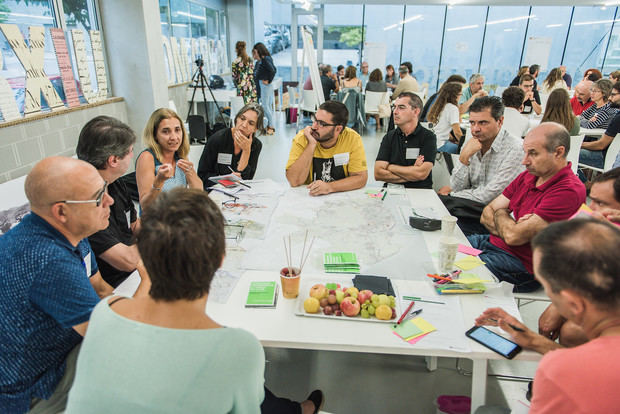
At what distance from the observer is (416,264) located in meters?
1.74

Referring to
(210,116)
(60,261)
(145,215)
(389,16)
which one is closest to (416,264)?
(145,215)

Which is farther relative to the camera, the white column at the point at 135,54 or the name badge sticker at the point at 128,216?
the white column at the point at 135,54

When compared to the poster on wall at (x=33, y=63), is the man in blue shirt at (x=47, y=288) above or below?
below

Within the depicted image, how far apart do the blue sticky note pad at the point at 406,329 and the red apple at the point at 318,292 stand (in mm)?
272

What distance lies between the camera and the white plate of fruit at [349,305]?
1374mm

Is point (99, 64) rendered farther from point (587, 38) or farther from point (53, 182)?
point (587, 38)

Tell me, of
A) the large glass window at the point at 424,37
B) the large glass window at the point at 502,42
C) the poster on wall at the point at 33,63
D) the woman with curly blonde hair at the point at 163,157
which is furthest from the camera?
the large glass window at the point at 424,37

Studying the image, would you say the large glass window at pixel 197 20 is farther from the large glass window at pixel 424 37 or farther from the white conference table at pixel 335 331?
the white conference table at pixel 335 331

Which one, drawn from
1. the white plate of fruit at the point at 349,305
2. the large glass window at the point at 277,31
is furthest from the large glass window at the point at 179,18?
the white plate of fruit at the point at 349,305

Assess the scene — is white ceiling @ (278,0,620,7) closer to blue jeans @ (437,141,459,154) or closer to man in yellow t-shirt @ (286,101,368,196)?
blue jeans @ (437,141,459,154)

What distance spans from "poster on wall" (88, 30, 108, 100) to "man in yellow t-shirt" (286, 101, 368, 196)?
7.88 feet

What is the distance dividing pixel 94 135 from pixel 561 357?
209 cm

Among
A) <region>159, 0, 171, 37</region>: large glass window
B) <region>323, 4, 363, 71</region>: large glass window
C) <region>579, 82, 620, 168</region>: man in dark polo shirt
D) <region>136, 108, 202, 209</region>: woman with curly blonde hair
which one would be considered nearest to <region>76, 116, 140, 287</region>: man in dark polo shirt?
<region>136, 108, 202, 209</region>: woman with curly blonde hair

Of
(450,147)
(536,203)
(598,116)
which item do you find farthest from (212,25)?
(536,203)
